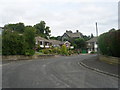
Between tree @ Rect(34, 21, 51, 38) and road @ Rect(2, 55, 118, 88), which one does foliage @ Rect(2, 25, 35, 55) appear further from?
tree @ Rect(34, 21, 51, 38)

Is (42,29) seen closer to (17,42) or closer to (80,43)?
(80,43)

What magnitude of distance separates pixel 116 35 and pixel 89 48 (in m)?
62.0

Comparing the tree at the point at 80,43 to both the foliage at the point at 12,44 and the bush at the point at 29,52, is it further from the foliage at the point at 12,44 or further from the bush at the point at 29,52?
the foliage at the point at 12,44

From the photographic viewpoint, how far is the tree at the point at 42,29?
8061cm

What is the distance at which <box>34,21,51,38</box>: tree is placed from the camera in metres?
80.6

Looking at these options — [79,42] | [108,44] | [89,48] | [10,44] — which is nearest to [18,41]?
[10,44]

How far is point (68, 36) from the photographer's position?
89.1 metres

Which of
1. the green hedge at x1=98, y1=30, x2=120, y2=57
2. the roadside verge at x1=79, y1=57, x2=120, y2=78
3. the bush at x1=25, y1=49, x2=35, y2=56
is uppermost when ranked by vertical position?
the green hedge at x1=98, y1=30, x2=120, y2=57

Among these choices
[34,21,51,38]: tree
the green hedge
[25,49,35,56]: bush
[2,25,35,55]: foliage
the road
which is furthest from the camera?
[34,21,51,38]: tree

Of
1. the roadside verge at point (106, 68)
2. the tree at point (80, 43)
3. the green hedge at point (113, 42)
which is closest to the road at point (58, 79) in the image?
the roadside verge at point (106, 68)

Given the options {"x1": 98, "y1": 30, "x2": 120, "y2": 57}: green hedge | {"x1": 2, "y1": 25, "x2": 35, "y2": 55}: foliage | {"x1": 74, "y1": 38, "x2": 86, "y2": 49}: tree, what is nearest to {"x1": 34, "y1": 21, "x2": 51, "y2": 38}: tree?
{"x1": 74, "y1": 38, "x2": 86, "y2": 49}: tree

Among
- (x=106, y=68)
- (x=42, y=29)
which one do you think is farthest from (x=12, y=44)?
(x=42, y=29)

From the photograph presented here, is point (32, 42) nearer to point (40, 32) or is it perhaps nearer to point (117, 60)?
point (117, 60)

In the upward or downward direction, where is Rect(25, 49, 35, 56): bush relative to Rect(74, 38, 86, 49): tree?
downward
